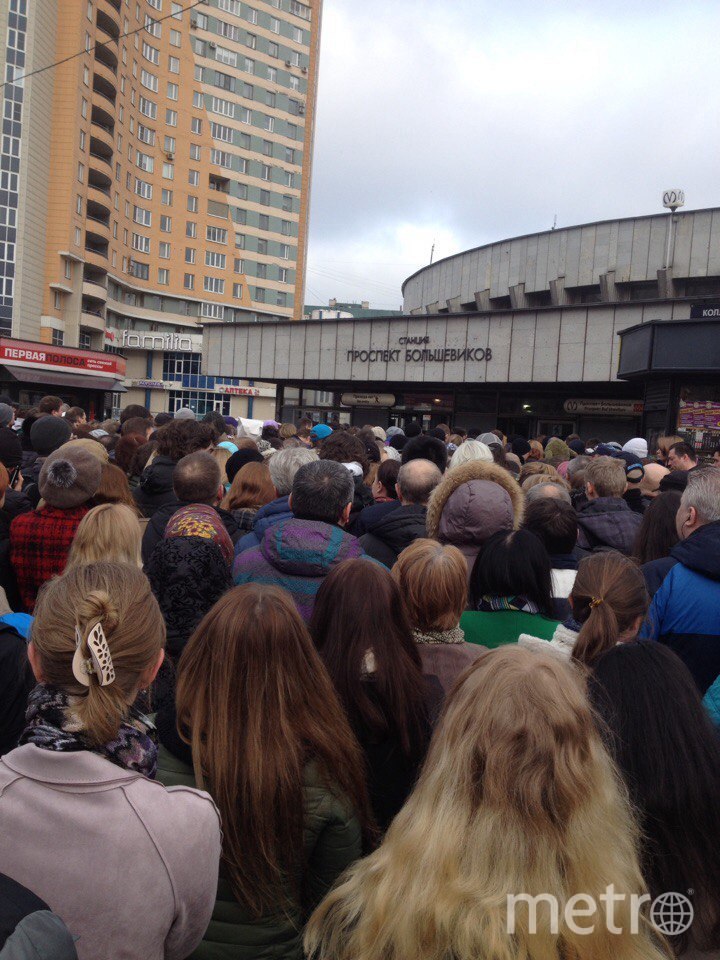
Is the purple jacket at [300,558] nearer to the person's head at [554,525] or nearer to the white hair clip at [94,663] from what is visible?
the person's head at [554,525]

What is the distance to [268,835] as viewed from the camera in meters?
2.08

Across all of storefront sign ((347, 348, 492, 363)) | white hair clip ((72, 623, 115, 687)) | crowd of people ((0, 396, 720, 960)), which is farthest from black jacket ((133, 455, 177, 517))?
storefront sign ((347, 348, 492, 363))

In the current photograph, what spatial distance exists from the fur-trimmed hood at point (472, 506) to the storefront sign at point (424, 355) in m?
18.2

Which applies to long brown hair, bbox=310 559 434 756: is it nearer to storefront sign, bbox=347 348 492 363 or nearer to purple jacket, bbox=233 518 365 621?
purple jacket, bbox=233 518 365 621

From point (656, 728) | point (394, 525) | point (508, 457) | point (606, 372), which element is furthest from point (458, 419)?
point (656, 728)

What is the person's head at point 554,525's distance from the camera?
465 centimetres

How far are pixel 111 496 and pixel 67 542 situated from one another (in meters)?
0.54

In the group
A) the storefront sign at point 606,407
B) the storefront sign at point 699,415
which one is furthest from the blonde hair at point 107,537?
the storefront sign at point 606,407

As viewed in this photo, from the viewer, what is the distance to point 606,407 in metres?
21.4

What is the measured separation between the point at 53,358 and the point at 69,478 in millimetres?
34987

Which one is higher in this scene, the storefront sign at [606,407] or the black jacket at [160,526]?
the storefront sign at [606,407]

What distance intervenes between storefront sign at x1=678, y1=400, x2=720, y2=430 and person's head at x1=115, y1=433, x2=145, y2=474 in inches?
460

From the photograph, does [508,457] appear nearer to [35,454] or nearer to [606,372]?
[35,454]

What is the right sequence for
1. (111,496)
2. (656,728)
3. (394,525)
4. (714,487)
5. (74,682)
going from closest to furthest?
(74,682) < (656,728) < (714,487) < (111,496) < (394,525)
